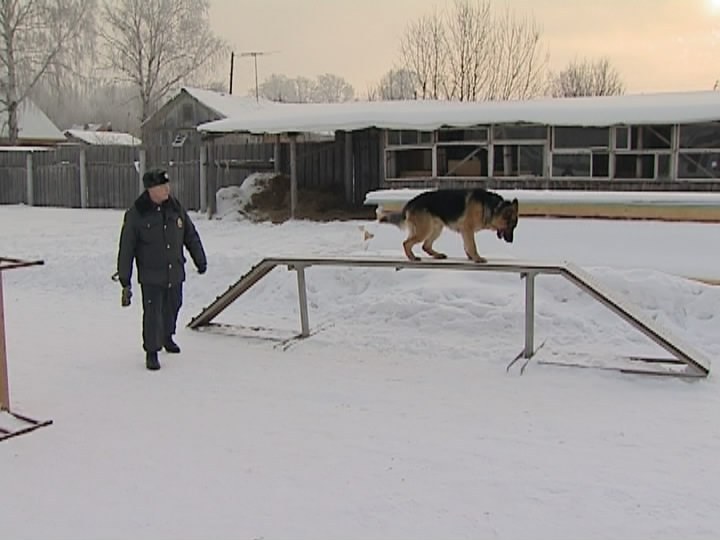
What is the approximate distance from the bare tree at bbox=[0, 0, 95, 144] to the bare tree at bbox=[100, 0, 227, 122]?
376cm

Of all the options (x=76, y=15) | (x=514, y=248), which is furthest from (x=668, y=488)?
(x=76, y=15)

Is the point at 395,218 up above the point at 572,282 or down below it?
above

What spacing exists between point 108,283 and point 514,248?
582 centimetres

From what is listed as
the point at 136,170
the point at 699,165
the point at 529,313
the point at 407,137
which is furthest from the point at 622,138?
the point at 136,170

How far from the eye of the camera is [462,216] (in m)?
7.31

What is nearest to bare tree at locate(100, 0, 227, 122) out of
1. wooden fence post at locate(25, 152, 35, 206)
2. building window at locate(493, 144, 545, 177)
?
wooden fence post at locate(25, 152, 35, 206)

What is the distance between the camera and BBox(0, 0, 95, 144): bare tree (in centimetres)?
3366

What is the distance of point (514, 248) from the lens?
10414 mm

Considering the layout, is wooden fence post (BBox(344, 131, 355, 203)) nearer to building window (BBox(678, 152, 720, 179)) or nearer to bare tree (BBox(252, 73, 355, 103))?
building window (BBox(678, 152, 720, 179))

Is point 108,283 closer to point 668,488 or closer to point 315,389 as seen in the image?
point 315,389

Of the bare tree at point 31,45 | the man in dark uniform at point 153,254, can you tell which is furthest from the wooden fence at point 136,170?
the man in dark uniform at point 153,254

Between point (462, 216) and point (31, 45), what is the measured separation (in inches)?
1293

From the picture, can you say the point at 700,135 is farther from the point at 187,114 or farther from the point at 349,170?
the point at 187,114

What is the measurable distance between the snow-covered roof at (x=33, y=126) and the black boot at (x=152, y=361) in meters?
38.0
